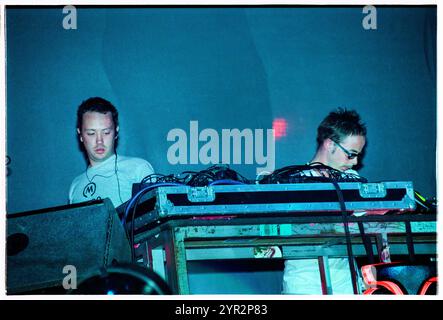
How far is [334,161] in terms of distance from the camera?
7.73ft

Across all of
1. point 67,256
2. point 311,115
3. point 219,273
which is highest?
point 311,115

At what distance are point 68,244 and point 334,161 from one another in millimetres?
1189

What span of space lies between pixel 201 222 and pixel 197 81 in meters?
1.39

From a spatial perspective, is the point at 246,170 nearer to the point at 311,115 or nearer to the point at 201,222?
the point at 311,115

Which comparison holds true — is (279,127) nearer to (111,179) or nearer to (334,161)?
(334,161)

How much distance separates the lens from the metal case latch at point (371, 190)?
4.96ft

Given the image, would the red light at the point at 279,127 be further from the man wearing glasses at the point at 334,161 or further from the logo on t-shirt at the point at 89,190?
the logo on t-shirt at the point at 89,190

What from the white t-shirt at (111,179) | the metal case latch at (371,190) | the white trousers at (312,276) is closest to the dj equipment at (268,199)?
the metal case latch at (371,190)

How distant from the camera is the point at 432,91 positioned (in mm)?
2859

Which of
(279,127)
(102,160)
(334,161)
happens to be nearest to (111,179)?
(102,160)

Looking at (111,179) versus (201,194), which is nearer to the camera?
(201,194)

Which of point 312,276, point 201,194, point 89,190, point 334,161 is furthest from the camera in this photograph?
point 89,190

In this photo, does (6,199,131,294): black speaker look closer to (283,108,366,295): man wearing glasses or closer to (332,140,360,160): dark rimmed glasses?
(283,108,366,295): man wearing glasses
